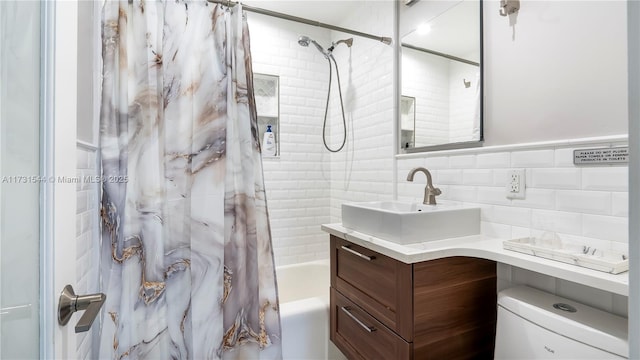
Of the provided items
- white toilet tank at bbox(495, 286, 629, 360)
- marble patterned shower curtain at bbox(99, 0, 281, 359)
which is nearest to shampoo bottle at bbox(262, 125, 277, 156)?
marble patterned shower curtain at bbox(99, 0, 281, 359)

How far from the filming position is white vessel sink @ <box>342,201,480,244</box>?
119 cm

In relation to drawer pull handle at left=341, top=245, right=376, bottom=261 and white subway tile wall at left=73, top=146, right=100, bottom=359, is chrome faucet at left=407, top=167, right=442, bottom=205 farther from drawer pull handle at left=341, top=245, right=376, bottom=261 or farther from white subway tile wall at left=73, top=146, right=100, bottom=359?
white subway tile wall at left=73, top=146, right=100, bottom=359

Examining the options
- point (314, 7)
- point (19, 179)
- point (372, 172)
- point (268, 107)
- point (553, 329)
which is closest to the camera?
point (19, 179)

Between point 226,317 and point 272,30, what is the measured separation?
2.13m

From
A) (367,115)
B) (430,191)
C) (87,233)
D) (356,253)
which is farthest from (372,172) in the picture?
(87,233)

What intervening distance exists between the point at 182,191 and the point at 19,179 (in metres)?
0.90

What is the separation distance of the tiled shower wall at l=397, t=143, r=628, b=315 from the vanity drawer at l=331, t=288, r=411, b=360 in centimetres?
54

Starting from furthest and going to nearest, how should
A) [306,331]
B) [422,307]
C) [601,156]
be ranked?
[306,331] → [422,307] → [601,156]

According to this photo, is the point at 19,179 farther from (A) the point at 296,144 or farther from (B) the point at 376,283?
(A) the point at 296,144

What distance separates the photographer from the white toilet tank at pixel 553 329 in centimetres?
78

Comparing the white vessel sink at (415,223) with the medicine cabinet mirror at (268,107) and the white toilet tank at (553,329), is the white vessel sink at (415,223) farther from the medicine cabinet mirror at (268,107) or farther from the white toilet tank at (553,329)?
the medicine cabinet mirror at (268,107)

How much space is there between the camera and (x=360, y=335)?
1390 millimetres

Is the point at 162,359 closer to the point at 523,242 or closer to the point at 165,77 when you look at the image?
the point at 165,77

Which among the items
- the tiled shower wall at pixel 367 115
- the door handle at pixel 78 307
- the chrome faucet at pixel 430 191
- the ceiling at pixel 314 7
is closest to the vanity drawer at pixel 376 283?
the chrome faucet at pixel 430 191
